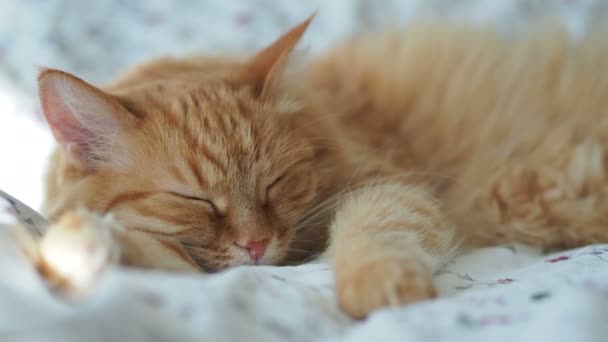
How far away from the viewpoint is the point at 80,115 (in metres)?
1.17

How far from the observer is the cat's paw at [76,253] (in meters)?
0.82

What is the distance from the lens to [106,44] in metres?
2.28

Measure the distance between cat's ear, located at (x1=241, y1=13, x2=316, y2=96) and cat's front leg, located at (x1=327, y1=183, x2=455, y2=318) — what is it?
34cm

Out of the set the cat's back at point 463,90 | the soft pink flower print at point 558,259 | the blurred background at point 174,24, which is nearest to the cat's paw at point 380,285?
the soft pink flower print at point 558,259

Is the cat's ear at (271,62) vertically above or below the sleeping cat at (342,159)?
above

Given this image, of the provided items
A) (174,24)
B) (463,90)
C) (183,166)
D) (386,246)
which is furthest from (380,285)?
(174,24)

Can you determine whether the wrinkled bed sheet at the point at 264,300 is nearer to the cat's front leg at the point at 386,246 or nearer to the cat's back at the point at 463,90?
the cat's front leg at the point at 386,246

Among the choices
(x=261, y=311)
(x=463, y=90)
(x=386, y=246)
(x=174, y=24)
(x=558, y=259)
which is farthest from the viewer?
(x=174, y=24)

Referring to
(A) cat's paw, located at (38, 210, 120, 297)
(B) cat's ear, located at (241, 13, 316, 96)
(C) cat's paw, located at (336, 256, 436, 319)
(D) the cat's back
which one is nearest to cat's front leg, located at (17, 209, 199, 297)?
(A) cat's paw, located at (38, 210, 120, 297)

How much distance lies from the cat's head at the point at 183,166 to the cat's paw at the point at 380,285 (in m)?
0.32

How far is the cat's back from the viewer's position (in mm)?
1792

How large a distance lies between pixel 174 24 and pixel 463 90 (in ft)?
3.90

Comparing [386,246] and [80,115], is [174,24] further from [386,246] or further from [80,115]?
[386,246]

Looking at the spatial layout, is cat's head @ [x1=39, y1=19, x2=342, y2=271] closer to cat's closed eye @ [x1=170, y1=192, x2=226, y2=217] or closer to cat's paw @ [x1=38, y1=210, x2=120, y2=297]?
cat's closed eye @ [x1=170, y1=192, x2=226, y2=217]
